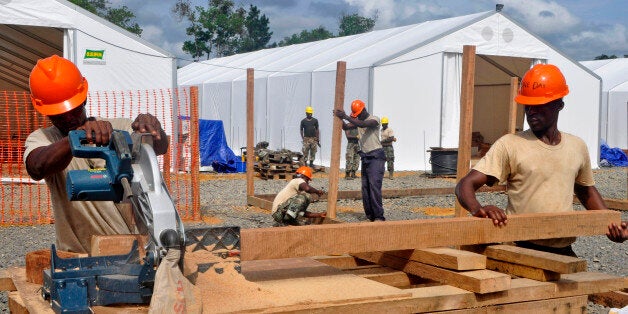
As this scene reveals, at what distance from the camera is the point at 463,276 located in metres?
2.63

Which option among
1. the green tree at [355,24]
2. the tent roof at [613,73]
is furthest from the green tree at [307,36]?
the tent roof at [613,73]

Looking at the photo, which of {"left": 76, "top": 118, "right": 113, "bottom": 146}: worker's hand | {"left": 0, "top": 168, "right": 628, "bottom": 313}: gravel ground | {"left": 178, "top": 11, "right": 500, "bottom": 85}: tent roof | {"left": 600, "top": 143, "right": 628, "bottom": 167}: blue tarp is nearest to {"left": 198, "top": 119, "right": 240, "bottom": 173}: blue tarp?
{"left": 0, "top": 168, "right": 628, "bottom": 313}: gravel ground

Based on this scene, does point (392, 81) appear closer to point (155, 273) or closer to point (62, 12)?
point (62, 12)

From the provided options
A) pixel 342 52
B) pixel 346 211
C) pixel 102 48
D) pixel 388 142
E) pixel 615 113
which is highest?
pixel 342 52

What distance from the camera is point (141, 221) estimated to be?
6.84ft

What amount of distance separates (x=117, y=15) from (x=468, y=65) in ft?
229

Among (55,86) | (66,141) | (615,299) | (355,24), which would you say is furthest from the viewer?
(355,24)

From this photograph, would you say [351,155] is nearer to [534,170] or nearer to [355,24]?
[534,170]

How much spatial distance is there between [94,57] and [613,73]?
23.6m

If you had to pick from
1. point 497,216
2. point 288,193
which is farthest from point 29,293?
point 288,193

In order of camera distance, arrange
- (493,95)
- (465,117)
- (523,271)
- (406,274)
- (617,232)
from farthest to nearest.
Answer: (493,95)
(465,117)
(617,232)
(406,274)
(523,271)

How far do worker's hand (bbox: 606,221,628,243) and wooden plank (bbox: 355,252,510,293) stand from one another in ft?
3.27

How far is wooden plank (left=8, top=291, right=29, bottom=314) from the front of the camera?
2.37 metres

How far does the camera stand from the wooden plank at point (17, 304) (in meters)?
2.37
